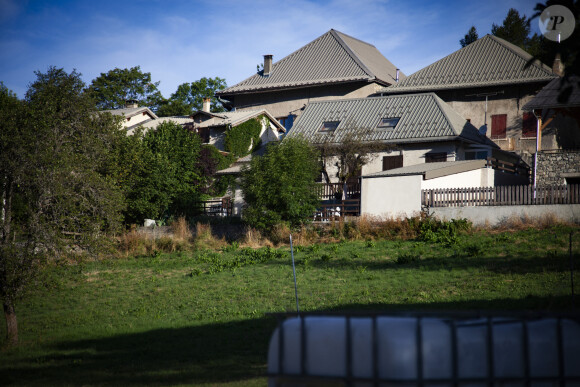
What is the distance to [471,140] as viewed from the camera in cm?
3709

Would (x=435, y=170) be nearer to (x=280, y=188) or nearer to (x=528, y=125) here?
(x=280, y=188)

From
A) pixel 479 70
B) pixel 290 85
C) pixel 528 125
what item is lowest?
pixel 528 125

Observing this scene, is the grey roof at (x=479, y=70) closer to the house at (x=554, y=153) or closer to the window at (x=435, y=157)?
the window at (x=435, y=157)

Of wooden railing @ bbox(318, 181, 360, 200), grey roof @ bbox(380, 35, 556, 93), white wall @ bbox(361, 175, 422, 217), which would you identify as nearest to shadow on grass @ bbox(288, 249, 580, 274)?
white wall @ bbox(361, 175, 422, 217)

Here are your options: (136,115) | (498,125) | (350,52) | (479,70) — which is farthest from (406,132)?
(136,115)

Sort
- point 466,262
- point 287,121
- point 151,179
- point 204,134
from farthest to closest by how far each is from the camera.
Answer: point 287,121, point 204,134, point 151,179, point 466,262

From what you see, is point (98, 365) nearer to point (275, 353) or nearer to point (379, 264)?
point (275, 353)

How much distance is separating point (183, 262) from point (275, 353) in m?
20.0

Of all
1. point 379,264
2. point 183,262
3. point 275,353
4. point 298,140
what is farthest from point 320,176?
point 275,353

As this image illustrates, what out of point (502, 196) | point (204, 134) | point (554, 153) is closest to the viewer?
point (502, 196)

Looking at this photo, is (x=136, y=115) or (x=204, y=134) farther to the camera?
(x=136, y=115)

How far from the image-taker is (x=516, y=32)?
69.0 meters

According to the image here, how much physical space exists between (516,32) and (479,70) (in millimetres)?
27830
